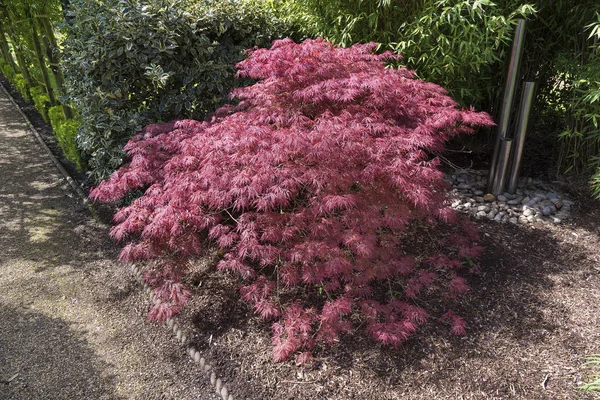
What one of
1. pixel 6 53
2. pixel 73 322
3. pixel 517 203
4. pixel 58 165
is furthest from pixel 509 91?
pixel 6 53

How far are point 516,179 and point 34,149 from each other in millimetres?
5613

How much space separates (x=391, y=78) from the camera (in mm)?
2777

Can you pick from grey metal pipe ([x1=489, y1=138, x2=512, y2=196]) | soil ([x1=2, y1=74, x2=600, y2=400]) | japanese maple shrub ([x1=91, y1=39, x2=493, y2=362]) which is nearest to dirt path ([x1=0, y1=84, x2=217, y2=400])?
soil ([x1=2, y1=74, x2=600, y2=400])

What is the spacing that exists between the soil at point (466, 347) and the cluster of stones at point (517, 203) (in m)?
0.51

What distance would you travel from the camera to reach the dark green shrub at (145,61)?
135 inches

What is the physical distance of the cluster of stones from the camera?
3363 mm

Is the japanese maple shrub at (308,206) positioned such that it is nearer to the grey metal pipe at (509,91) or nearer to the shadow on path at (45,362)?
the shadow on path at (45,362)

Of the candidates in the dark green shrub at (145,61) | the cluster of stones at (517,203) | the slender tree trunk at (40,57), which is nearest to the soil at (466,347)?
the cluster of stones at (517,203)

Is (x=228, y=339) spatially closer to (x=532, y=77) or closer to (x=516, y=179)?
(x=516, y=179)

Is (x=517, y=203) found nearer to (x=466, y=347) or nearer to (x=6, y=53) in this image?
(x=466, y=347)

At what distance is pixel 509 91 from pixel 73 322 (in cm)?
352

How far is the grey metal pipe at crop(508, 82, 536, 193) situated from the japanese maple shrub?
1016mm

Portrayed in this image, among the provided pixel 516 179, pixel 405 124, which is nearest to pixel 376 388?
pixel 405 124

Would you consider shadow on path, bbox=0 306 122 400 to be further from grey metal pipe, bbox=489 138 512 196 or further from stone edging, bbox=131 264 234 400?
grey metal pipe, bbox=489 138 512 196
